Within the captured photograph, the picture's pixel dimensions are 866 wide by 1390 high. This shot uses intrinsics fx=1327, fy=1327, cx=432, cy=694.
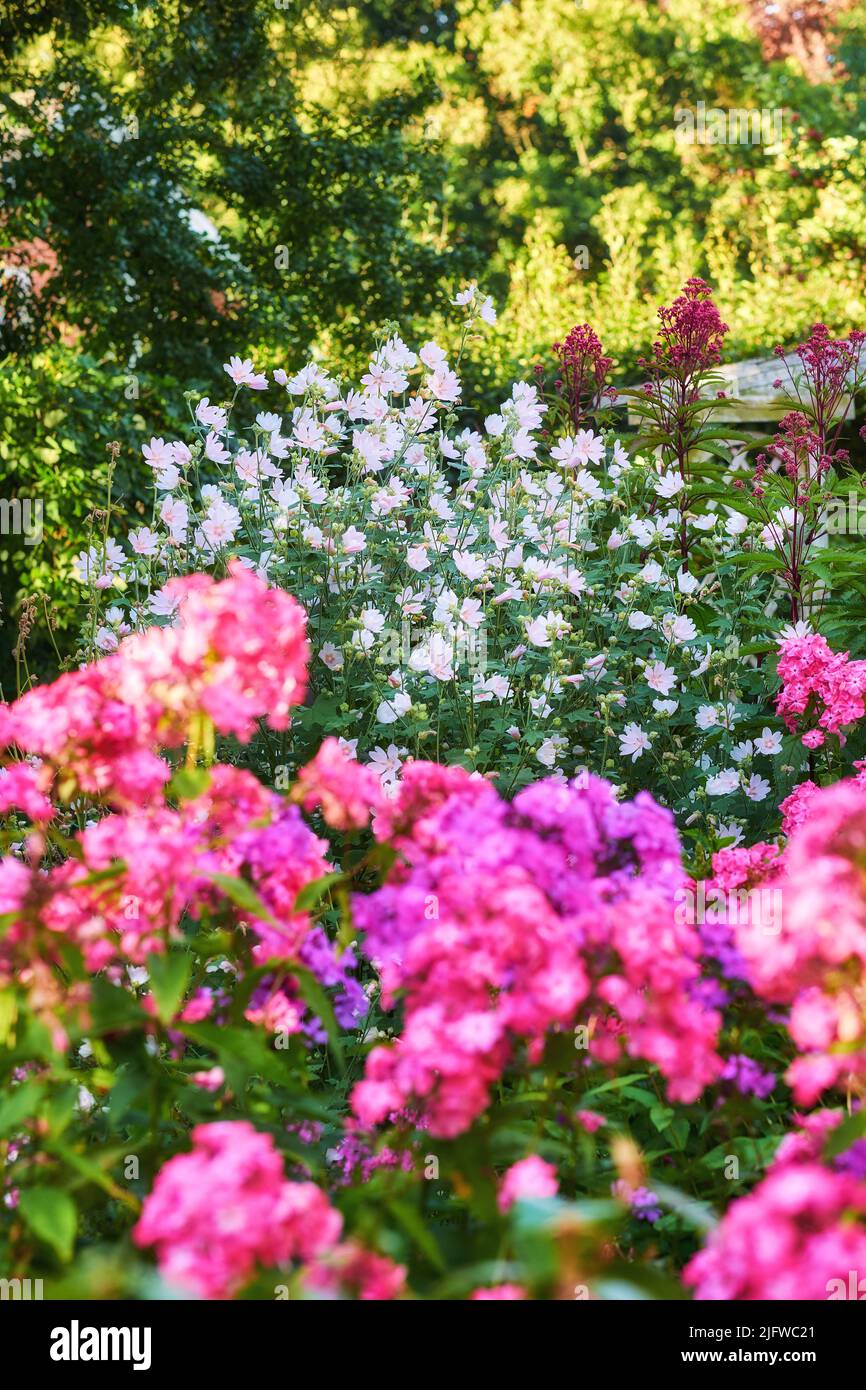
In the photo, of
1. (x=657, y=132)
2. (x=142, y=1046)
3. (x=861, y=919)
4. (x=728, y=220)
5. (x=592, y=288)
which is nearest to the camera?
(x=861, y=919)

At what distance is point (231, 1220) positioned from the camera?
1.17 metres

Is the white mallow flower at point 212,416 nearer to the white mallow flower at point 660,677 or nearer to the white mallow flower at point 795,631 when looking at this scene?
the white mallow flower at point 660,677

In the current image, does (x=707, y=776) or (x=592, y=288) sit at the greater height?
(x=592, y=288)

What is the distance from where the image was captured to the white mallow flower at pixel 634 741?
3.48m

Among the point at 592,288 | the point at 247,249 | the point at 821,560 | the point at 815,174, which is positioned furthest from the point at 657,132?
the point at 821,560

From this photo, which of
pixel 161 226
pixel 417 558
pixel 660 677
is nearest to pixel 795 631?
pixel 660 677

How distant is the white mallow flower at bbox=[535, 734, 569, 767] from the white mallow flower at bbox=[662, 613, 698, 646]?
0.46 m

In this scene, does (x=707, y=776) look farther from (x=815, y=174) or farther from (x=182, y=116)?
(x=815, y=174)

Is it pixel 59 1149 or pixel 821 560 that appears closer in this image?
pixel 59 1149

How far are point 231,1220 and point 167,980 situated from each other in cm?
46

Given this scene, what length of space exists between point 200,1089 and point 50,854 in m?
1.81

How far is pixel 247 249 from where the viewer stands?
10.2m

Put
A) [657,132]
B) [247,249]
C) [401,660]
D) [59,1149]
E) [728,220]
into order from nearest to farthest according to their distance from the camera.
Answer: [59,1149]
[401,660]
[247,249]
[728,220]
[657,132]

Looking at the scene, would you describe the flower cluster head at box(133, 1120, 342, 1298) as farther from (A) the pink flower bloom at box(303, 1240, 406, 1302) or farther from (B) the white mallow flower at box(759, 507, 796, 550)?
(B) the white mallow flower at box(759, 507, 796, 550)
